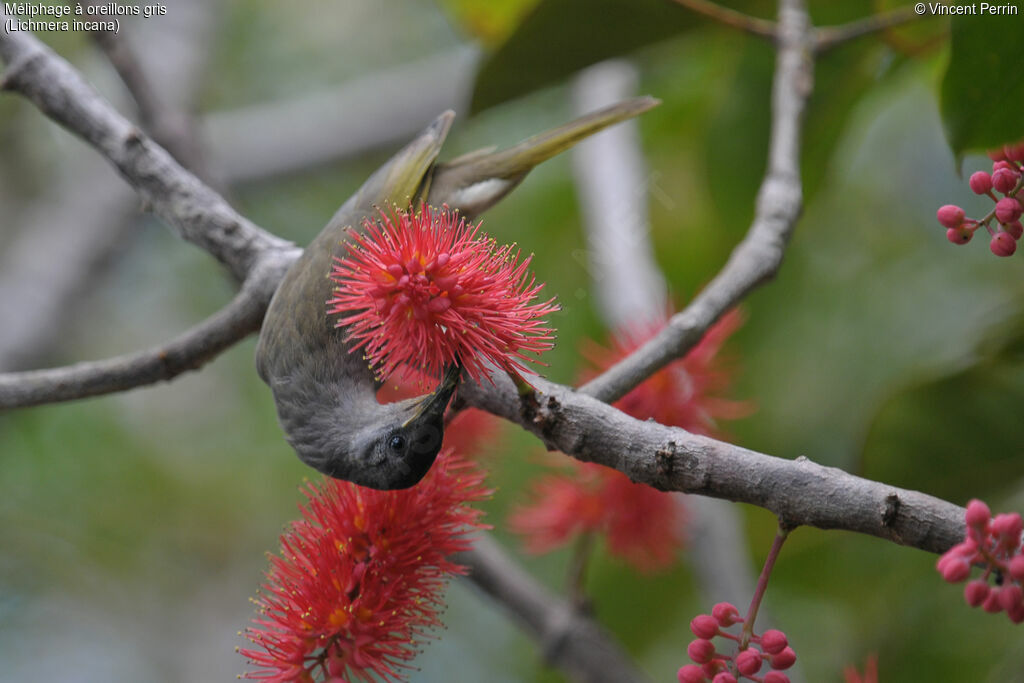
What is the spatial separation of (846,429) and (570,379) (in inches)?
41.9

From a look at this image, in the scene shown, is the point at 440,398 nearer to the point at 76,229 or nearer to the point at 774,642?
the point at 774,642

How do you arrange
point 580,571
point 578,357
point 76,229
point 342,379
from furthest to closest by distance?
point 76,229
point 578,357
point 580,571
point 342,379

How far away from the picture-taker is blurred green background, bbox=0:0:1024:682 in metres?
2.17

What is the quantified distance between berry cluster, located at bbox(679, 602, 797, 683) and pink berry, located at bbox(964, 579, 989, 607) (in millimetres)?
212

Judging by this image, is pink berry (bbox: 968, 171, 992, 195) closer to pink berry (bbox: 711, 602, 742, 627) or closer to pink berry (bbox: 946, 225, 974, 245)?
pink berry (bbox: 946, 225, 974, 245)

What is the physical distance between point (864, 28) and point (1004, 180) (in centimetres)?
126

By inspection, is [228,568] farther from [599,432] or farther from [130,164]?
[599,432]

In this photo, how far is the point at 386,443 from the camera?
142 centimetres

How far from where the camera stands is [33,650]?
4262 mm

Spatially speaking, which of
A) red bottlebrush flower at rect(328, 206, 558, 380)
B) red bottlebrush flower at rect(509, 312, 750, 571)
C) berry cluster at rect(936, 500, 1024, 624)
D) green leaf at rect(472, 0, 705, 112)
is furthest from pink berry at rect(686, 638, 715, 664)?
green leaf at rect(472, 0, 705, 112)

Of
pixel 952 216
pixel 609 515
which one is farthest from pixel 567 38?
pixel 952 216

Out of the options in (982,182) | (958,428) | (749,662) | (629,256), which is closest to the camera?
(749,662)

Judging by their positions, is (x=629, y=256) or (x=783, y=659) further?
(x=629, y=256)

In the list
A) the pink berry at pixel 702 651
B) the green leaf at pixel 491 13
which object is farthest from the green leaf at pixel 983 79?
the green leaf at pixel 491 13
